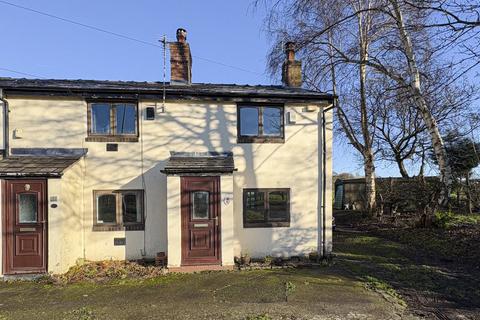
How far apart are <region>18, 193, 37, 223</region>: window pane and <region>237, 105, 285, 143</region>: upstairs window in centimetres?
563

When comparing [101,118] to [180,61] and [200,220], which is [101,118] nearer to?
[180,61]

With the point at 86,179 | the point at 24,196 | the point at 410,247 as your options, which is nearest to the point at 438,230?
the point at 410,247

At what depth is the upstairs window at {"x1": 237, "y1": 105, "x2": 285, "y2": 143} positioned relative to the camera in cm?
998

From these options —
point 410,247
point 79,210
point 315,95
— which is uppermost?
point 315,95

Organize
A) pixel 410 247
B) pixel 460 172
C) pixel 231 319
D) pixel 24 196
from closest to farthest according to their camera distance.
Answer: pixel 231 319 → pixel 24 196 → pixel 410 247 → pixel 460 172

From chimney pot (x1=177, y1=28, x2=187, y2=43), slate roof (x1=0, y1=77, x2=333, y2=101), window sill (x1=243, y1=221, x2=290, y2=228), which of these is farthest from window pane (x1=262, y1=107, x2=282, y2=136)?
chimney pot (x1=177, y1=28, x2=187, y2=43)

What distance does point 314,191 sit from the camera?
10031 millimetres

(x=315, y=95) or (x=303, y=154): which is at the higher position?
(x=315, y=95)

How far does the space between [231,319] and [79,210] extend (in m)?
5.68

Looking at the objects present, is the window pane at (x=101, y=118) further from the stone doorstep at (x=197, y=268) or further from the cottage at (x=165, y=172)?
the stone doorstep at (x=197, y=268)

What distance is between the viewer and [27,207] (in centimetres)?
835

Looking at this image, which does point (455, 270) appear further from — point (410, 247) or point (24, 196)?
point (24, 196)

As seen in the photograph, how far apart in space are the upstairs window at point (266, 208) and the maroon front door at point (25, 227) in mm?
5206

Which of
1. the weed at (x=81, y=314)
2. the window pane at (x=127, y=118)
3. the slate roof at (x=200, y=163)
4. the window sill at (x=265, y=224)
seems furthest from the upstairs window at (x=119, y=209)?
the weed at (x=81, y=314)
